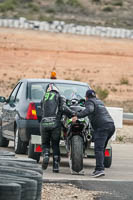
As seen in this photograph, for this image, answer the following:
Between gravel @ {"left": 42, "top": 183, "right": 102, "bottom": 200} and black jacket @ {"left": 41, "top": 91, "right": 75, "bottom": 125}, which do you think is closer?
gravel @ {"left": 42, "top": 183, "right": 102, "bottom": 200}

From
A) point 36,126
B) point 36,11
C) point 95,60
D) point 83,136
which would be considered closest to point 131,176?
point 83,136

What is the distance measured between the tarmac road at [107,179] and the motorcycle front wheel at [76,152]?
0.57 feet

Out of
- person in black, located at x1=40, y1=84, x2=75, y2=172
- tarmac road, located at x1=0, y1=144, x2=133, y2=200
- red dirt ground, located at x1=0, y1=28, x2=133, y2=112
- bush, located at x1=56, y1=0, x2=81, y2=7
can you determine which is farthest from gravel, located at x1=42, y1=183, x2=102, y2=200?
bush, located at x1=56, y1=0, x2=81, y2=7

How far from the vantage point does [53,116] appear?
40.4 ft

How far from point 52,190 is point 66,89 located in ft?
14.6

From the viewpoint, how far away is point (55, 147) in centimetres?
1251

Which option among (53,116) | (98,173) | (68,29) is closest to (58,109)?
(53,116)

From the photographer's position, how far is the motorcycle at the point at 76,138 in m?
12.2

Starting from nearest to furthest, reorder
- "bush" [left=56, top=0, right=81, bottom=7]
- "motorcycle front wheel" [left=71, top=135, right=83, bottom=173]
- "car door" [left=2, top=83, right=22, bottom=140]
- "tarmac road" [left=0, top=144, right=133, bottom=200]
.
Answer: "tarmac road" [left=0, top=144, right=133, bottom=200] → "motorcycle front wheel" [left=71, top=135, right=83, bottom=173] → "car door" [left=2, top=83, right=22, bottom=140] → "bush" [left=56, top=0, right=81, bottom=7]

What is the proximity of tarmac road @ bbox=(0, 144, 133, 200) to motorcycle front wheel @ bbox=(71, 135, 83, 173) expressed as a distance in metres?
0.17

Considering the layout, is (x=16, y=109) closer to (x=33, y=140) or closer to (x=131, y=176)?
(x=33, y=140)

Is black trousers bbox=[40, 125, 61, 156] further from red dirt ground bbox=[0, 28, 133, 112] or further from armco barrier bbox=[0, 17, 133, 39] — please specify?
armco barrier bbox=[0, 17, 133, 39]

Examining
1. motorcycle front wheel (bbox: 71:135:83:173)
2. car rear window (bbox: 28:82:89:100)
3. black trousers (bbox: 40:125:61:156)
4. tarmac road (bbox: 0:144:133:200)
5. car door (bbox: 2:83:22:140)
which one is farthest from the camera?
car door (bbox: 2:83:22:140)

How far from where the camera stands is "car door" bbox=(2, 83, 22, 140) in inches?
604
